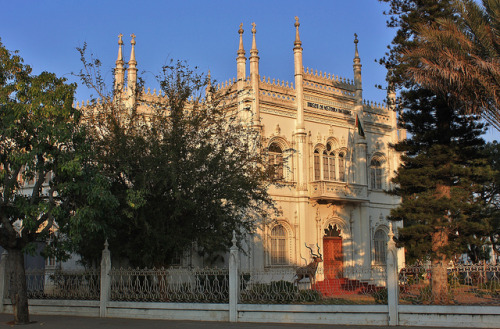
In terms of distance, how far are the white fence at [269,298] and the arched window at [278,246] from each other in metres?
9.15

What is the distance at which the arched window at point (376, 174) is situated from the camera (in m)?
30.1

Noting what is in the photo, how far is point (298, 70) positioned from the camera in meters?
26.8

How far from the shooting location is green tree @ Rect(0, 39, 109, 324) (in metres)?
14.0

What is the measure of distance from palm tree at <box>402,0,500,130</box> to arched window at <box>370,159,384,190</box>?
13.4 meters

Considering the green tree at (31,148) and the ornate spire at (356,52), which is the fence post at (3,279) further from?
the ornate spire at (356,52)

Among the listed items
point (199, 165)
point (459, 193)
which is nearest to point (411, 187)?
point (459, 193)

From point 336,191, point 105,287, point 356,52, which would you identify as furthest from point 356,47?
point 105,287

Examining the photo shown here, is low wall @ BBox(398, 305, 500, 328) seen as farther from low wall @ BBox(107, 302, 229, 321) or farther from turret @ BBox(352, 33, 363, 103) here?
turret @ BBox(352, 33, 363, 103)

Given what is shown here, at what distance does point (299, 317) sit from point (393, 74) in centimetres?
1032

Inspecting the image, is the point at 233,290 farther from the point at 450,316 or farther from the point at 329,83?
the point at 329,83

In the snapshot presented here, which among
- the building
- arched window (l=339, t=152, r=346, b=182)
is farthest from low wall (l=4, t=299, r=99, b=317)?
arched window (l=339, t=152, r=346, b=182)

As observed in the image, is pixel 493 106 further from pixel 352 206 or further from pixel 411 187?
pixel 352 206

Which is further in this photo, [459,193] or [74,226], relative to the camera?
[459,193]

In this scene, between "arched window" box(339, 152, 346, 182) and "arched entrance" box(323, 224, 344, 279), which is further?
"arched window" box(339, 152, 346, 182)
